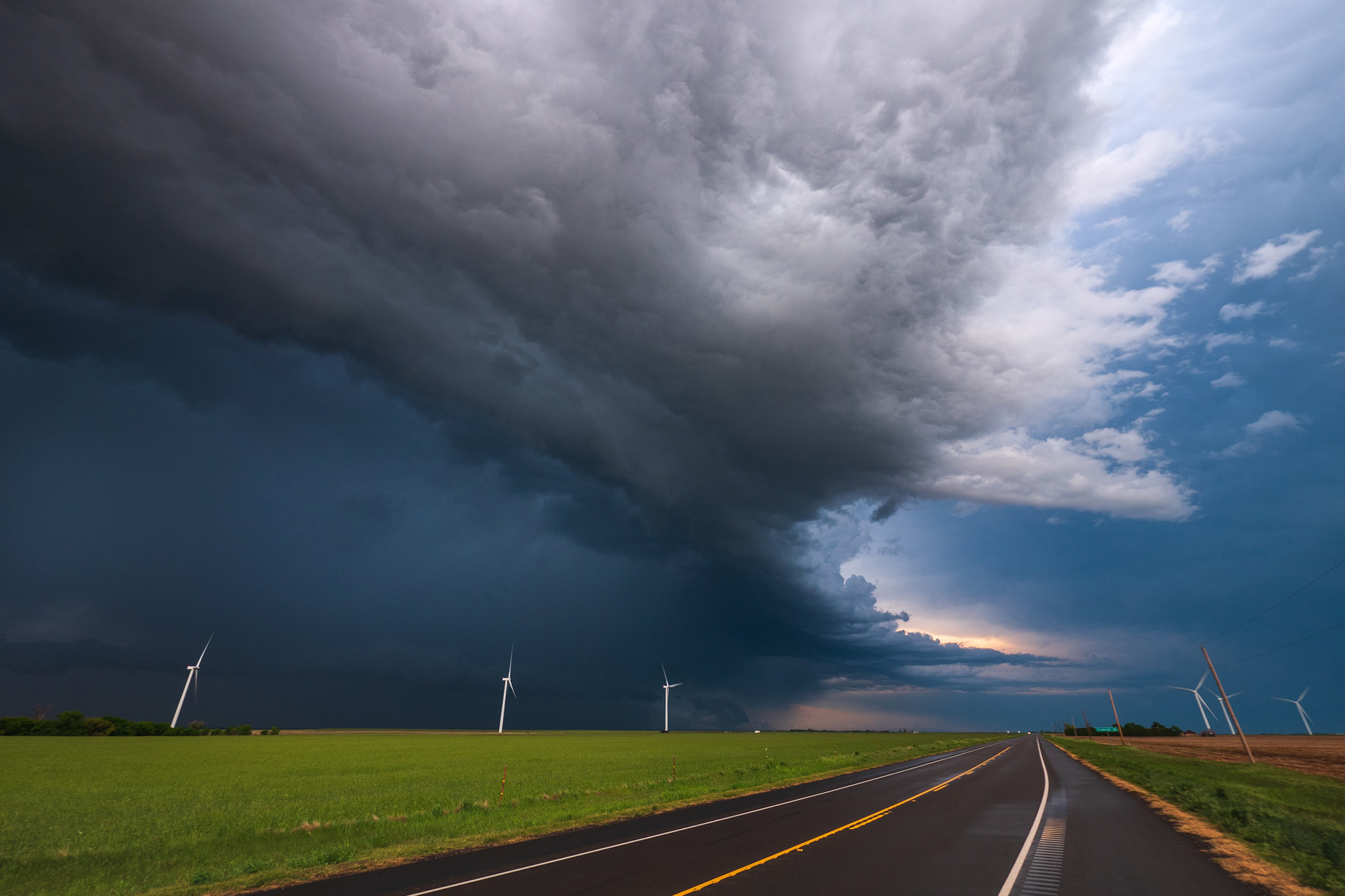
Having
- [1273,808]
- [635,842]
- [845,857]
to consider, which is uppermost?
[1273,808]

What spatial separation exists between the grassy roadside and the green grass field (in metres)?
21.2

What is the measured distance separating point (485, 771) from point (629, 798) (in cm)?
2696

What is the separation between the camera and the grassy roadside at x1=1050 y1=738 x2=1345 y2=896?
16.4 metres

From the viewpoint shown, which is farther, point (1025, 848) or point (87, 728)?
point (87, 728)

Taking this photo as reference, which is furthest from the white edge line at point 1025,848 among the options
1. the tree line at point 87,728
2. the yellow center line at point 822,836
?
the tree line at point 87,728

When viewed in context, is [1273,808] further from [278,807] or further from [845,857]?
[278,807]

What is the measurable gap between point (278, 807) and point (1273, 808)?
44475mm

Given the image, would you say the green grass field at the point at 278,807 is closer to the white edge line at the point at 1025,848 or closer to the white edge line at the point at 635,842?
the white edge line at the point at 635,842

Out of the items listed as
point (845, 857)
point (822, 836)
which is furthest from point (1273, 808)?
point (845, 857)

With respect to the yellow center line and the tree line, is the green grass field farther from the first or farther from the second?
the tree line

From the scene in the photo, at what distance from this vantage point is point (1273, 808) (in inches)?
1039

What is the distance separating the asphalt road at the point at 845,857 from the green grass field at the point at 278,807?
12.0 ft

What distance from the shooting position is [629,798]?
108ft

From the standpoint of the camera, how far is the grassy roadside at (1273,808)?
53.8 feet
